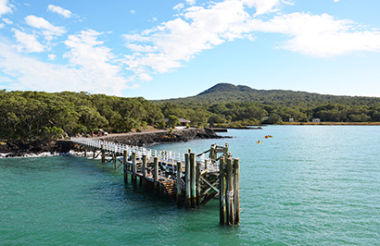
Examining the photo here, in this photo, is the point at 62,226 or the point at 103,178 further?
the point at 103,178

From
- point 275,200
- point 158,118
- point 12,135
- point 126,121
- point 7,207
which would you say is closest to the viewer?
point 7,207

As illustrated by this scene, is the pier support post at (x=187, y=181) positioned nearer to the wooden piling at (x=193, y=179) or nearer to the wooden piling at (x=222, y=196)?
the wooden piling at (x=193, y=179)

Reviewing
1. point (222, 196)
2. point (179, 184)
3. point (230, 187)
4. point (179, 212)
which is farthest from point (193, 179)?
point (230, 187)

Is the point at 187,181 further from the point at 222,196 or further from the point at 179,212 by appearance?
the point at 222,196

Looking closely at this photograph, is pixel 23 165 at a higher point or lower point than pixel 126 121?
lower

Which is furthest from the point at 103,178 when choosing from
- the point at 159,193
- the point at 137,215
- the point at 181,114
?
the point at 181,114

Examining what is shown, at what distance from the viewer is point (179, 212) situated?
1919 cm

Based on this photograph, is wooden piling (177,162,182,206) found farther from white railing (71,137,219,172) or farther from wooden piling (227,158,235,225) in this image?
wooden piling (227,158,235,225)

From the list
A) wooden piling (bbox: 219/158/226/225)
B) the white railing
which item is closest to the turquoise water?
wooden piling (bbox: 219/158/226/225)

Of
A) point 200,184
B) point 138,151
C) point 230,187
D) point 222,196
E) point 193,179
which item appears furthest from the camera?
point 138,151

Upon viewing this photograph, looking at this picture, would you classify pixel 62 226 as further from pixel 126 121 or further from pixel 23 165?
pixel 126 121

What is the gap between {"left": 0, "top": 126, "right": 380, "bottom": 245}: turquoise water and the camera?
51.6ft

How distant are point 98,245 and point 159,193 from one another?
852 cm

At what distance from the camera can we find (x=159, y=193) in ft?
75.2
